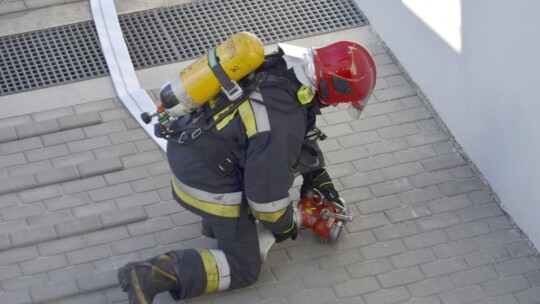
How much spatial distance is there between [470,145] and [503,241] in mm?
782

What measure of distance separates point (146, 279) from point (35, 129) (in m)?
1.83

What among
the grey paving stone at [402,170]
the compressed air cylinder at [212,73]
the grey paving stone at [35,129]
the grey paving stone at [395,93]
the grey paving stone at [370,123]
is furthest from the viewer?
the grey paving stone at [395,93]

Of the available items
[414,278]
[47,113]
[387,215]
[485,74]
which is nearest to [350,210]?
[387,215]

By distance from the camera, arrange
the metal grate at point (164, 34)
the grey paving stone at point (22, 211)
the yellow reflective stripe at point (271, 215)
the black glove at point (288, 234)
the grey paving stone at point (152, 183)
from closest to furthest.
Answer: the yellow reflective stripe at point (271, 215)
the black glove at point (288, 234)
the grey paving stone at point (22, 211)
the grey paving stone at point (152, 183)
the metal grate at point (164, 34)

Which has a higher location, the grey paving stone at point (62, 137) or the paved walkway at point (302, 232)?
the grey paving stone at point (62, 137)

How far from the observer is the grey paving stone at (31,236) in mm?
6836

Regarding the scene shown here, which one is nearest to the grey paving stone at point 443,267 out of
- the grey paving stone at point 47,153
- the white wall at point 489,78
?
the white wall at point 489,78

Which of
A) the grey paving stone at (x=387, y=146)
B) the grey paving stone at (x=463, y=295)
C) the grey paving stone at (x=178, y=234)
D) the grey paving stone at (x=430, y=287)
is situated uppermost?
the grey paving stone at (x=178, y=234)

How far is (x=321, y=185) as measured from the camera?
22.6 feet

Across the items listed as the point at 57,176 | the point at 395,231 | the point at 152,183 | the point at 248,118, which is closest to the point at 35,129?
the point at 57,176

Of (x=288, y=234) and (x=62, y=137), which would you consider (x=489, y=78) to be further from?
(x=62, y=137)

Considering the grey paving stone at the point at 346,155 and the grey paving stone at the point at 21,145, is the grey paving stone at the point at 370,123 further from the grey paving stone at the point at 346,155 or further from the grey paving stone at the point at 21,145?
the grey paving stone at the point at 21,145

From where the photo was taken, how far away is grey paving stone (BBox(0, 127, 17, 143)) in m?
7.55

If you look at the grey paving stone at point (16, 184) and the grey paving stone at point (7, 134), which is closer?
the grey paving stone at point (16, 184)
